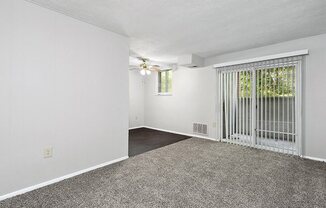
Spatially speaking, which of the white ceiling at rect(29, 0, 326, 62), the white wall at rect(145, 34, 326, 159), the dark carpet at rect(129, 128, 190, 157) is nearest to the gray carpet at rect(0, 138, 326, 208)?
the dark carpet at rect(129, 128, 190, 157)

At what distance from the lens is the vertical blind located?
346 cm

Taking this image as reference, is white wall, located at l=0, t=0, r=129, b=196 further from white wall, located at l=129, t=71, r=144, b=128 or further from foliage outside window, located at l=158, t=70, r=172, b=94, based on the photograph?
white wall, located at l=129, t=71, r=144, b=128

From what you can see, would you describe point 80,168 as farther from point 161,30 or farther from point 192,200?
point 161,30

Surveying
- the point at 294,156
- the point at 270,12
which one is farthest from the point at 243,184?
the point at 270,12

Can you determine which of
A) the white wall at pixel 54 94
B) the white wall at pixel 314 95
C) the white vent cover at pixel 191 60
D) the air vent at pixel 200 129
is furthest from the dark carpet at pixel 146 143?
the white wall at pixel 314 95

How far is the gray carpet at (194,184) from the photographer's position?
6.26ft

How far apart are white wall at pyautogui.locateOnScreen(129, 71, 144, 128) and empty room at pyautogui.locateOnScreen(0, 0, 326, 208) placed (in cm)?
219

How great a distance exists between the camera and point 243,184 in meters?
2.29

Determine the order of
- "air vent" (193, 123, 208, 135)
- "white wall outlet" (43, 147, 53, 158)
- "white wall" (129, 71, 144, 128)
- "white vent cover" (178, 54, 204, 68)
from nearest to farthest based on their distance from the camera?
"white wall outlet" (43, 147, 53, 158) → "white vent cover" (178, 54, 204, 68) → "air vent" (193, 123, 208, 135) → "white wall" (129, 71, 144, 128)

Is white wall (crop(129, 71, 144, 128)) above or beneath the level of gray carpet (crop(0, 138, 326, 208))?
above

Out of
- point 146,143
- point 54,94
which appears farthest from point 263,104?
point 54,94

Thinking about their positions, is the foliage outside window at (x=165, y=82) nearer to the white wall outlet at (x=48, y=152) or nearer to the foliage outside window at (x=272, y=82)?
the foliage outside window at (x=272, y=82)

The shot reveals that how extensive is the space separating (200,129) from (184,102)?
101 centimetres

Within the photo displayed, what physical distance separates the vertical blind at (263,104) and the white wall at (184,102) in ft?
1.12
